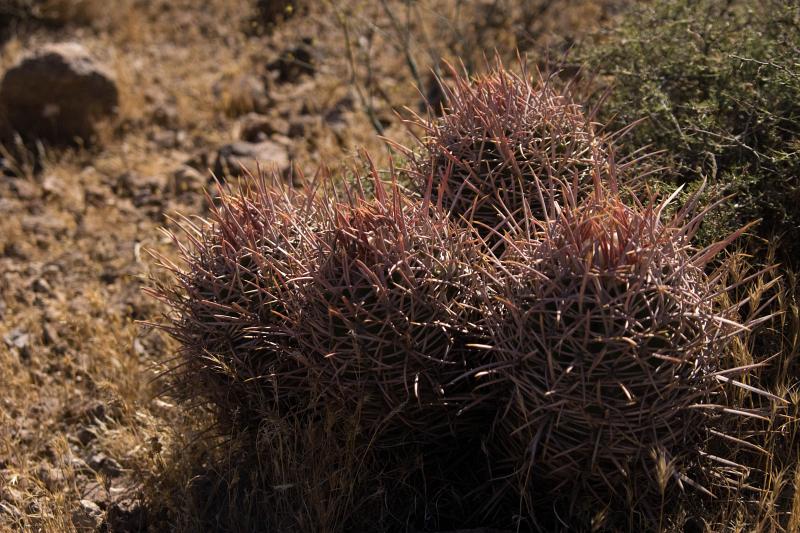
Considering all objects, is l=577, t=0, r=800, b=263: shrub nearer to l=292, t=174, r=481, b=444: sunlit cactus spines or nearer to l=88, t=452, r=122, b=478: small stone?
l=292, t=174, r=481, b=444: sunlit cactus spines

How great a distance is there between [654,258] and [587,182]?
1.92ft

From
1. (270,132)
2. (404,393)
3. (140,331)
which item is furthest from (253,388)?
(270,132)

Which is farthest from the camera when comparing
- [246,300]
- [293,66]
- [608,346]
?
[293,66]

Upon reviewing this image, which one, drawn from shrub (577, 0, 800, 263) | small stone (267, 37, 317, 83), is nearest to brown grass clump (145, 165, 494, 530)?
shrub (577, 0, 800, 263)

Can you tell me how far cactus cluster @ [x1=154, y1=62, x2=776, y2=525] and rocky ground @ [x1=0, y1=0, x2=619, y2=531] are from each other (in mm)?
427

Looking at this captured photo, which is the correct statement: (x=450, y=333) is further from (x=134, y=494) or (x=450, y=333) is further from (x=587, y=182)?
(x=134, y=494)

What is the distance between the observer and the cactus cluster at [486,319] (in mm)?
2117

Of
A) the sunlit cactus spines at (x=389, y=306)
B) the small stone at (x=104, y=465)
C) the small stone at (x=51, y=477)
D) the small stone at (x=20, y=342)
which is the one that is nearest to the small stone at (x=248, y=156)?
the small stone at (x=20, y=342)

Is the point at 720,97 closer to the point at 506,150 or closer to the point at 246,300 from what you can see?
the point at 506,150

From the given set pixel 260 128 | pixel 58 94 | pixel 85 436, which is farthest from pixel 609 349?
pixel 58 94

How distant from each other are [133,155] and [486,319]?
3.75 metres

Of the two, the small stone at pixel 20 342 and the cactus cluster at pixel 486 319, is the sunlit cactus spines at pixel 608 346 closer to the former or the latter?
the cactus cluster at pixel 486 319

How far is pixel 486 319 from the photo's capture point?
2.27 metres

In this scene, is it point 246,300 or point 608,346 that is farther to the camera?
point 246,300
